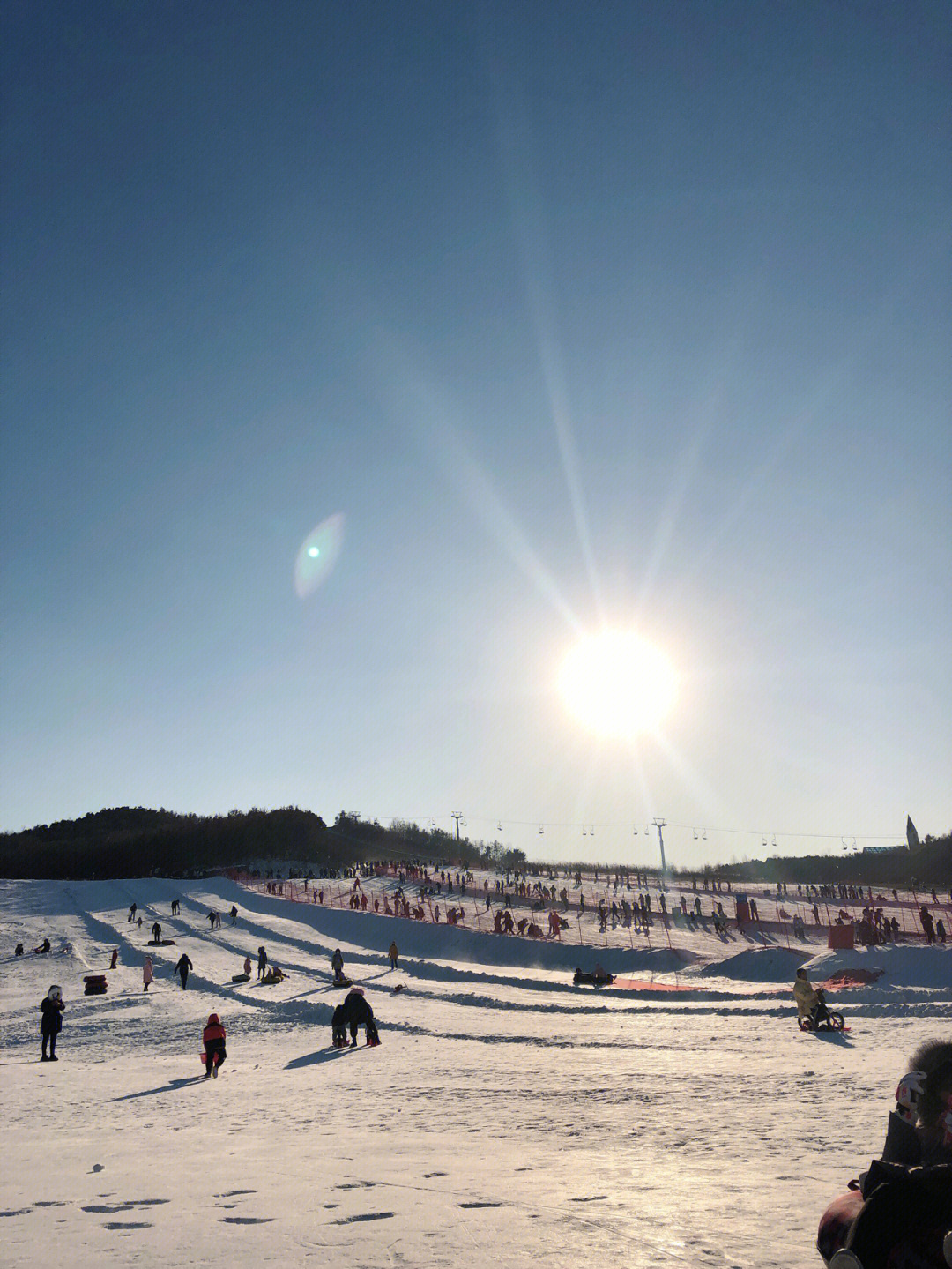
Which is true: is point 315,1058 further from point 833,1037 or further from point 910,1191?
point 910,1191

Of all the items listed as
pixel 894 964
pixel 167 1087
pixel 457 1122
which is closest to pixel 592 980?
pixel 894 964

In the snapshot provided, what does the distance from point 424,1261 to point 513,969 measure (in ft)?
93.8

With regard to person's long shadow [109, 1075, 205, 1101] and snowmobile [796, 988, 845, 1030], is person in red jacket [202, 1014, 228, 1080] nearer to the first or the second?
person's long shadow [109, 1075, 205, 1101]

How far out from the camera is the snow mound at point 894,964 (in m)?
21.6

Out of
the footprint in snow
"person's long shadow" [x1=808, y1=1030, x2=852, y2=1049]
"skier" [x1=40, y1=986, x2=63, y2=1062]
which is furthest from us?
"skier" [x1=40, y1=986, x2=63, y2=1062]

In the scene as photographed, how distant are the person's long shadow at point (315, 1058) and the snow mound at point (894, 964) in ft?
46.1

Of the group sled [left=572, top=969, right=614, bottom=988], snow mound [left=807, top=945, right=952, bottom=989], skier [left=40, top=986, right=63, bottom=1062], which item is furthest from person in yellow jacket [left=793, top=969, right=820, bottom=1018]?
skier [left=40, top=986, right=63, bottom=1062]

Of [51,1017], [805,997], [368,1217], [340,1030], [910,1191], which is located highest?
[910,1191]

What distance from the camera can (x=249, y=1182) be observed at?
19.6 ft

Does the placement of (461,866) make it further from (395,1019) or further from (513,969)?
(395,1019)

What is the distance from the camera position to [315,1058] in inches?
581

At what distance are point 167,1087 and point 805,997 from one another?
11.3 meters

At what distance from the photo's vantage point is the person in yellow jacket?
598 inches

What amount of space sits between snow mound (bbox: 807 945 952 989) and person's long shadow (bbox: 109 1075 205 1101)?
16928 millimetres
